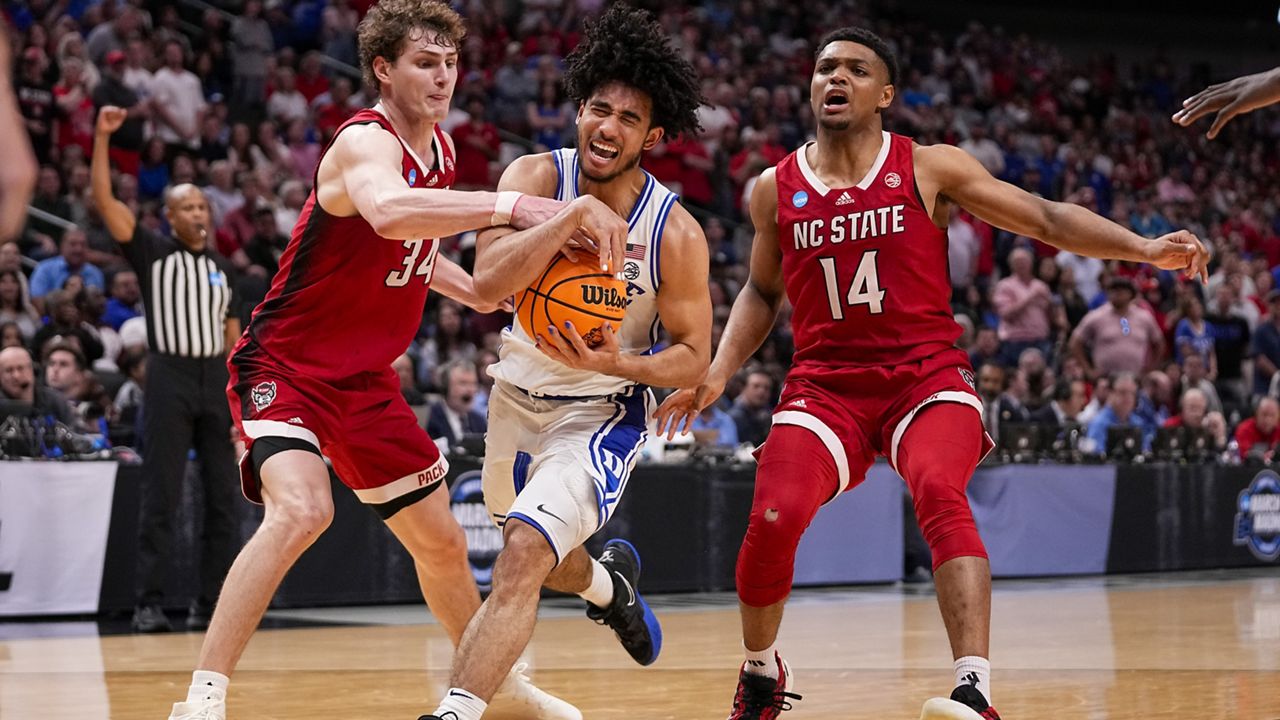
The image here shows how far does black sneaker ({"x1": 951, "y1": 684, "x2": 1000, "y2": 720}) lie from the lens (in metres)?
4.47

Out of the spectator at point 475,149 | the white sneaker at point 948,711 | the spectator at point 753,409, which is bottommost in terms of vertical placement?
the white sneaker at point 948,711

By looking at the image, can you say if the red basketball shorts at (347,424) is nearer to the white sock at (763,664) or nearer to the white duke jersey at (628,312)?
the white duke jersey at (628,312)

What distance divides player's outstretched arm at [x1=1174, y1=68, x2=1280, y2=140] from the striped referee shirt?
5411 millimetres

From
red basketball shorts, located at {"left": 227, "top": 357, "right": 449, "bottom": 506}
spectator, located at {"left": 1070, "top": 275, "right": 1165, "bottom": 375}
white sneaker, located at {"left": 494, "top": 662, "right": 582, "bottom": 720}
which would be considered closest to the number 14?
red basketball shorts, located at {"left": 227, "top": 357, "right": 449, "bottom": 506}

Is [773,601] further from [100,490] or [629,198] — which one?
[100,490]

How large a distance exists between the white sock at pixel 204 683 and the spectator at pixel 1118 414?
9755mm

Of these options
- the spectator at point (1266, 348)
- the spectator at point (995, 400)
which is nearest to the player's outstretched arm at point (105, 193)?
the spectator at point (995, 400)

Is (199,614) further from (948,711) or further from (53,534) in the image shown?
(948,711)

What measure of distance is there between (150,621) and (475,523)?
2.08m

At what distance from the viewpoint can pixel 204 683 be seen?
449 cm

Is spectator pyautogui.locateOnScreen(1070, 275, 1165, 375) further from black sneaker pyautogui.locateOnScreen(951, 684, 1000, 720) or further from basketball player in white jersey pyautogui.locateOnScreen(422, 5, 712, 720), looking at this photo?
black sneaker pyautogui.locateOnScreen(951, 684, 1000, 720)

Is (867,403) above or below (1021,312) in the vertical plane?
below

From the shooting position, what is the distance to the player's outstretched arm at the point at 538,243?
4.39 meters

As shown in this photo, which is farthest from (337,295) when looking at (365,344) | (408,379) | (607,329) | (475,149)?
(475,149)
